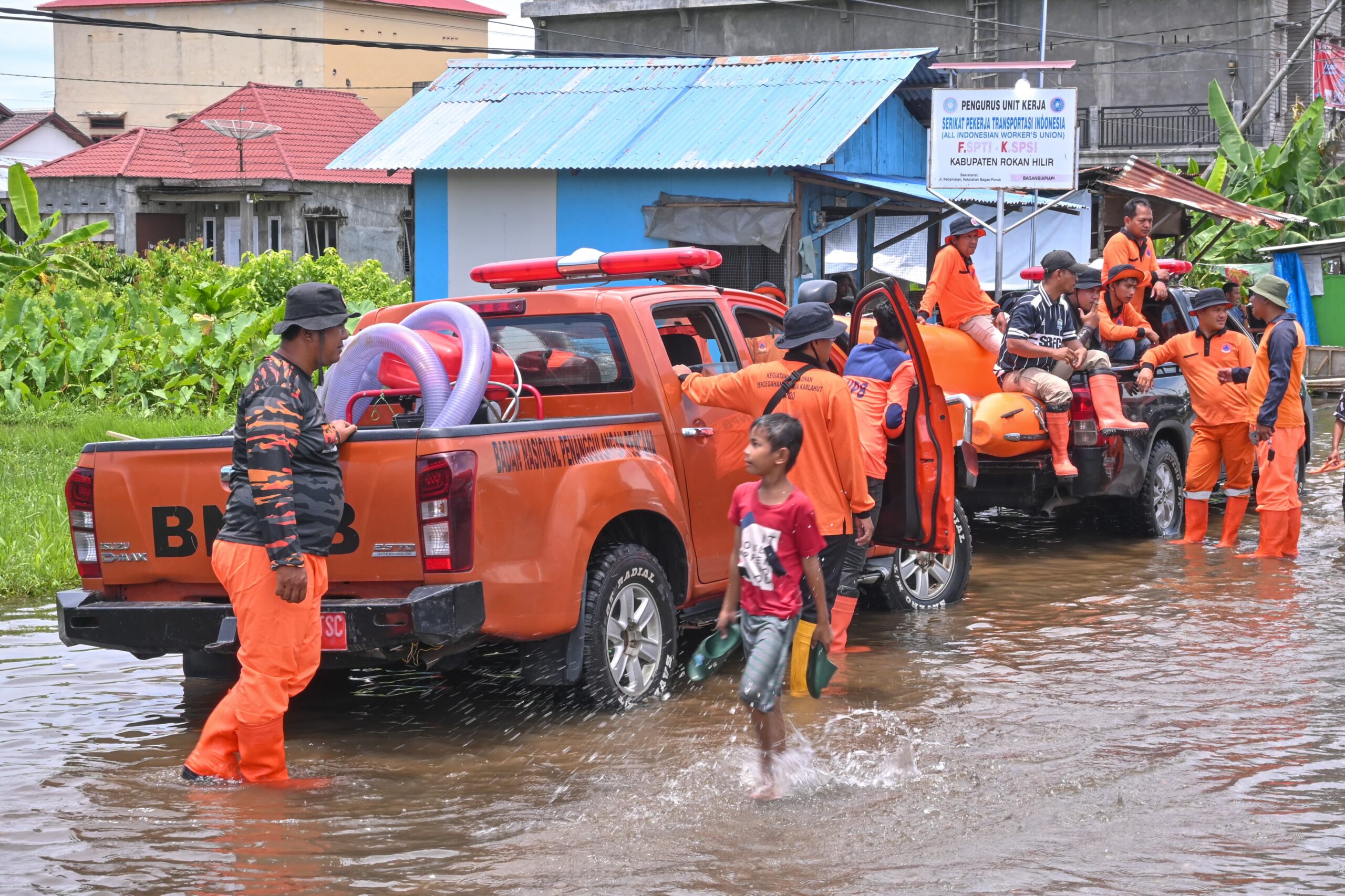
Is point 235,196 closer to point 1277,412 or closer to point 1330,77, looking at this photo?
point 1330,77

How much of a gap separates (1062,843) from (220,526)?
3.42m

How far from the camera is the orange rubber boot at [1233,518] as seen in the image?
1152cm

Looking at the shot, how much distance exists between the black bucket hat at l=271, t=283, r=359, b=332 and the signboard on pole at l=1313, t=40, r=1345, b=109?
106 feet

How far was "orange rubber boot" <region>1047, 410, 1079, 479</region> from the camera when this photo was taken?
35.3ft

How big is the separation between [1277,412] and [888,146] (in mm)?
11588

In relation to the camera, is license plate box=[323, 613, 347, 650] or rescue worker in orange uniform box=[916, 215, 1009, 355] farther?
rescue worker in orange uniform box=[916, 215, 1009, 355]

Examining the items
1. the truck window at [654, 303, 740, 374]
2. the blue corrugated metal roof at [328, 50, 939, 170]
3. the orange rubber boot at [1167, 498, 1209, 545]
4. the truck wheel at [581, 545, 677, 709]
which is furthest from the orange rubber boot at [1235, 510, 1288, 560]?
the blue corrugated metal roof at [328, 50, 939, 170]

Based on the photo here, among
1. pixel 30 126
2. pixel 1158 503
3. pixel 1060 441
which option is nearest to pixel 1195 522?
pixel 1158 503

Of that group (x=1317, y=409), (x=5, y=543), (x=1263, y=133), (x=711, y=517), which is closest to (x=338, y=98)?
(x=1263, y=133)

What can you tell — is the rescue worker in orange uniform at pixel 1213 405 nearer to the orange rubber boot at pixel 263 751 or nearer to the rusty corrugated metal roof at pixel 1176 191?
the orange rubber boot at pixel 263 751

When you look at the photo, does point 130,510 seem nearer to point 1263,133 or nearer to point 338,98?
point 1263,133

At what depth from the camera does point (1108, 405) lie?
11039mm

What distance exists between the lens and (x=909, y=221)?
2628 cm

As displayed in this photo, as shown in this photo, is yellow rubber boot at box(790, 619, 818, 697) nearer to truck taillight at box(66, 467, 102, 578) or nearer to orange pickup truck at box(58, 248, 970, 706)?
orange pickup truck at box(58, 248, 970, 706)
